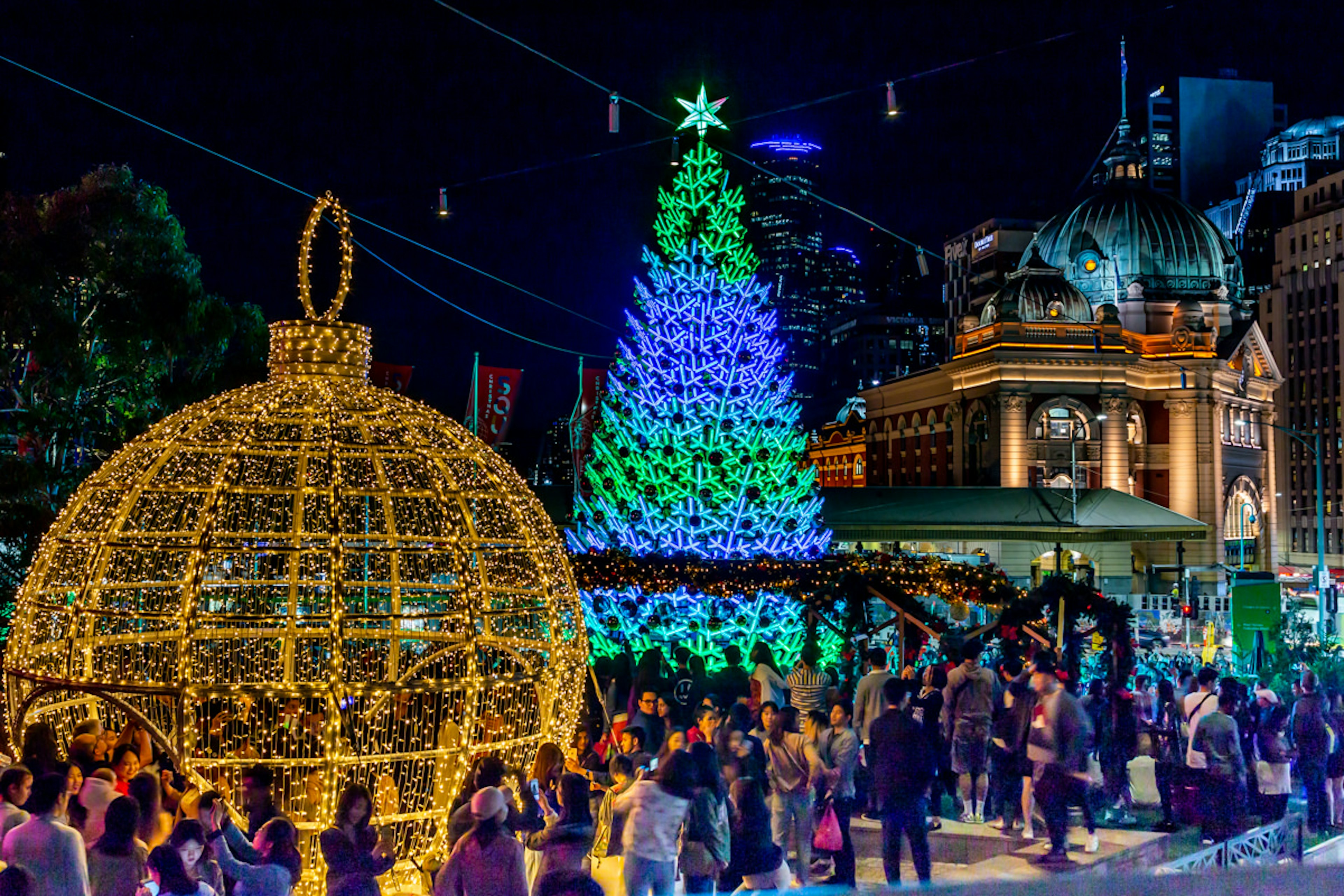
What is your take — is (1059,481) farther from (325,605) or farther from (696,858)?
(696,858)

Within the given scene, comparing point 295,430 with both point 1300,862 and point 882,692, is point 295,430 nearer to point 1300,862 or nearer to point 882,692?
point 882,692

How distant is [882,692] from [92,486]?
604 cm

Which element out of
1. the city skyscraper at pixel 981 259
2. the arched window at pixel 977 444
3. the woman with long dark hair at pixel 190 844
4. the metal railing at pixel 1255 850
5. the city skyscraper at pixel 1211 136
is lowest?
the metal railing at pixel 1255 850

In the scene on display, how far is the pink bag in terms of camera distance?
9797 millimetres

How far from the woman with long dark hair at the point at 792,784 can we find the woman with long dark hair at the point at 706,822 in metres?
1.38

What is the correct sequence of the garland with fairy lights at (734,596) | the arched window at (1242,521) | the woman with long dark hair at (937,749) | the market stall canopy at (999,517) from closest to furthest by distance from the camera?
the woman with long dark hair at (937,749) → the garland with fairy lights at (734,596) → the market stall canopy at (999,517) → the arched window at (1242,521)

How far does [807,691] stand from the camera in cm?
1252

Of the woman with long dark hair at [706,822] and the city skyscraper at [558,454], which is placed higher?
the city skyscraper at [558,454]

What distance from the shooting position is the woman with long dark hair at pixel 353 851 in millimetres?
6629

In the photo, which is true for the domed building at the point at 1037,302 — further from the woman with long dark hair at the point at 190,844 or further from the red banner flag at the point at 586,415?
the woman with long dark hair at the point at 190,844

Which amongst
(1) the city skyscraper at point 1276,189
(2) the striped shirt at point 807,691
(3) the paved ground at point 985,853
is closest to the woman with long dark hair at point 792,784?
(3) the paved ground at point 985,853

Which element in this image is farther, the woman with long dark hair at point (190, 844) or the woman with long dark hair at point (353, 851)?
the woman with long dark hair at point (353, 851)

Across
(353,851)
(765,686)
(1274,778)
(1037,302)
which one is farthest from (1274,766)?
(1037,302)

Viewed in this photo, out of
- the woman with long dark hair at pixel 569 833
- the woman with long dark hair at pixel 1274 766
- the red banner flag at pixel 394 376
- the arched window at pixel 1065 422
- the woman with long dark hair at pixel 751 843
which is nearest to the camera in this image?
the woman with long dark hair at pixel 569 833
